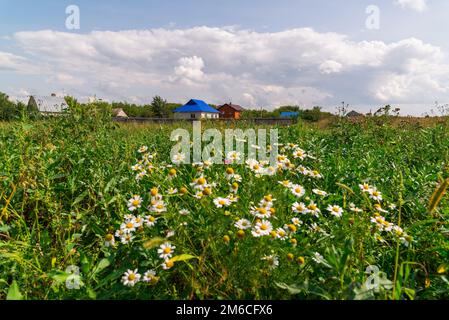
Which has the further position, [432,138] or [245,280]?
[432,138]

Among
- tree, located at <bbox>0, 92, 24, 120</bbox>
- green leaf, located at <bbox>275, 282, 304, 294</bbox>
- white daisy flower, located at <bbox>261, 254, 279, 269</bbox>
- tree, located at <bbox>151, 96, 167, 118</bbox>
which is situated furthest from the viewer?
tree, located at <bbox>151, 96, 167, 118</bbox>

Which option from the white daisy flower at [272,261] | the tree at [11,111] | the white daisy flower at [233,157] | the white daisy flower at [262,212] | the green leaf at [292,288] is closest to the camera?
the green leaf at [292,288]

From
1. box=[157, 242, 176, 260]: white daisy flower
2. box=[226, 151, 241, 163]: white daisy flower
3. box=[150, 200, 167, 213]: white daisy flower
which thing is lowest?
box=[157, 242, 176, 260]: white daisy flower

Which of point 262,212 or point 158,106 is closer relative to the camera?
point 262,212

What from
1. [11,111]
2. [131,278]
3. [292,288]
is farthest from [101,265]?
[11,111]

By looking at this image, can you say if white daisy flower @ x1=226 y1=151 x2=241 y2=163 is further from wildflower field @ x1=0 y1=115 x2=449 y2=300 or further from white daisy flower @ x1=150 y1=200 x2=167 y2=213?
white daisy flower @ x1=150 y1=200 x2=167 y2=213

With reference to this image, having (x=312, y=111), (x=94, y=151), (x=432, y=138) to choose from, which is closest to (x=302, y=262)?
(x=94, y=151)

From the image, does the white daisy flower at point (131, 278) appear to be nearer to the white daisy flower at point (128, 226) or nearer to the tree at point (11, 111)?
the white daisy flower at point (128, 226)

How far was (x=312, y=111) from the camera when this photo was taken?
26781 mm

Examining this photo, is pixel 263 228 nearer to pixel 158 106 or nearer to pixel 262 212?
pixel 262 212

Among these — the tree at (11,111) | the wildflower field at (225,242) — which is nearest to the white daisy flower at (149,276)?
the wildflower field at (225,242)

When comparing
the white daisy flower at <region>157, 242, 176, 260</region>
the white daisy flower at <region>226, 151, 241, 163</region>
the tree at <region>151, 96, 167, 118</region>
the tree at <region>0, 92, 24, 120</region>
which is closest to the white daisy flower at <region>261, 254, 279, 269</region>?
the white daisy flower at <region>157, 242, 176, 260</region>
